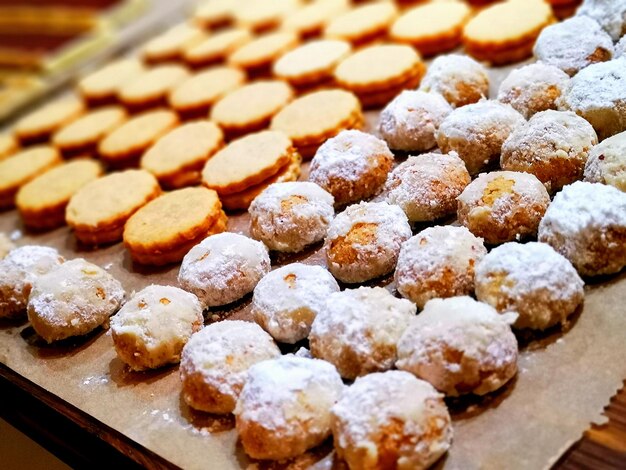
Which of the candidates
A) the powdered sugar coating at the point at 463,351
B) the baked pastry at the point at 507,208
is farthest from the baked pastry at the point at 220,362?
the baked pastry at the point at 507,208

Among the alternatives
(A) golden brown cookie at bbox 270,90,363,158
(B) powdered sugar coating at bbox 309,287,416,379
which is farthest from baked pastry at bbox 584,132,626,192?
(A) golden brown cookie at bbox 270,90,363,158

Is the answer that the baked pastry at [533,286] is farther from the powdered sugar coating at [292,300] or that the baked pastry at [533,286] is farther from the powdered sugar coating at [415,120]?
the powdered sugar coating at [415,120]

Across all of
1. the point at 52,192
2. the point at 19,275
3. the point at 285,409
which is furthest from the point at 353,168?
the point at 52,192

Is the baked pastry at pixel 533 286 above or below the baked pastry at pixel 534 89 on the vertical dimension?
below

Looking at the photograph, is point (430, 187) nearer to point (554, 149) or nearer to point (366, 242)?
point (366, 242)

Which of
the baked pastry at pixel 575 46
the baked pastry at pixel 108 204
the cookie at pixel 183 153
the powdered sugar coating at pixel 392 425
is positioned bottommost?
the powdered sugar coating at pixel 392 425

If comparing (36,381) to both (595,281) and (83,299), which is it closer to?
(83,299)
